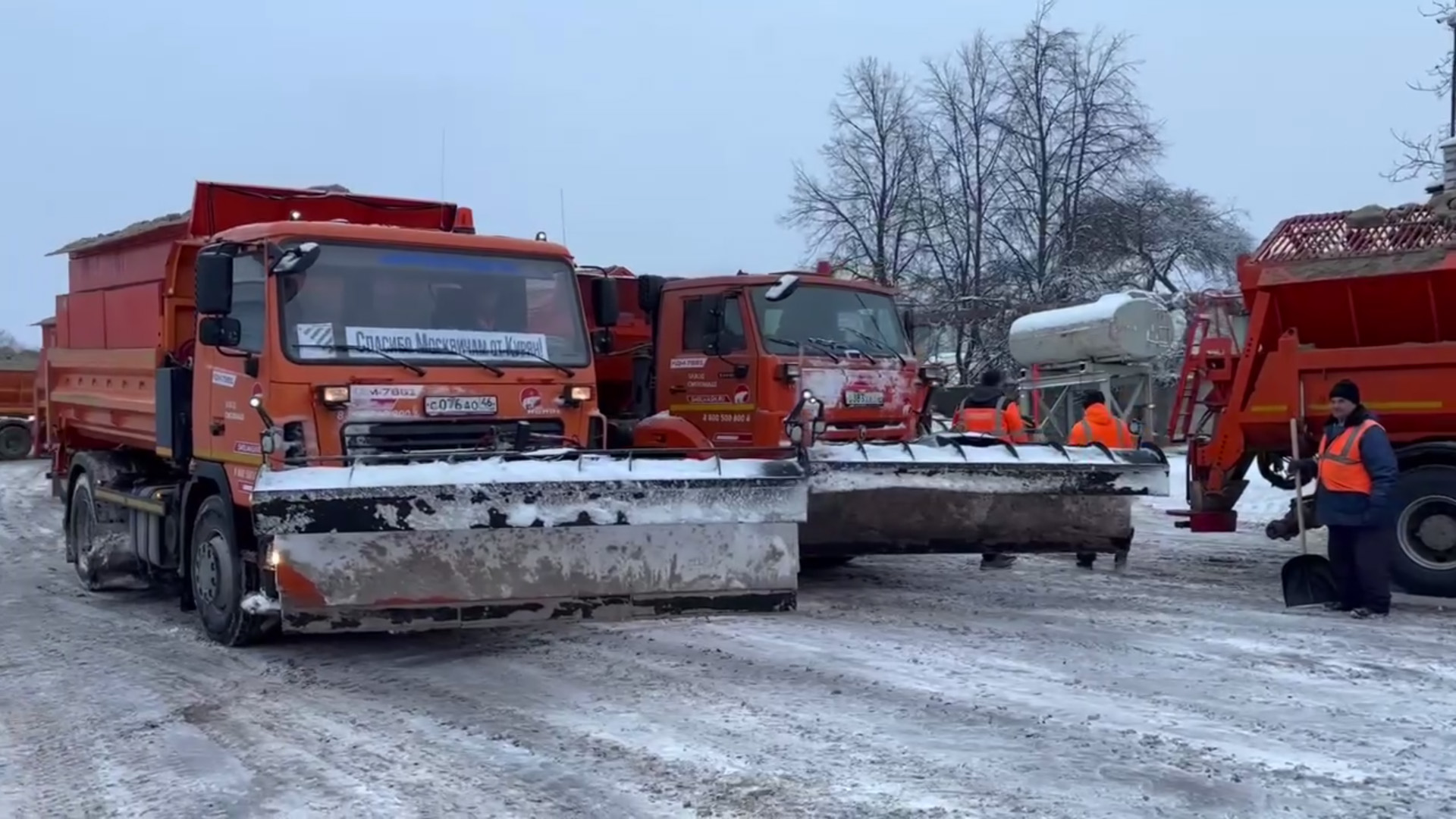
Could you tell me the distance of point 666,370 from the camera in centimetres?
1063

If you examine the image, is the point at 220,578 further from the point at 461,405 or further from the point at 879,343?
the point at 879,343

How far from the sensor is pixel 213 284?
7309 mm

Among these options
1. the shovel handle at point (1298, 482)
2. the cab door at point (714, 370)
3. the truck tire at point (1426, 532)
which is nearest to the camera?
the truck tire at point (1426, 532)

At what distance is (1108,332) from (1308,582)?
1099cm

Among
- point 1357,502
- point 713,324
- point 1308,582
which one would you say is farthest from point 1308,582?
point 713,324

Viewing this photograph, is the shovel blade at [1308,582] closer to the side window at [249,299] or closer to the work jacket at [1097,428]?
the work jacket at [1097,428]

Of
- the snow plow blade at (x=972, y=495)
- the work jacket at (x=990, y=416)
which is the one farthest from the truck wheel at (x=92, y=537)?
the work jacket at (x=990, y=416)

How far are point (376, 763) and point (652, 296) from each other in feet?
19.4

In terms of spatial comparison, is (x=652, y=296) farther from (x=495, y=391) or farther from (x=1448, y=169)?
(x=1448, y=169)

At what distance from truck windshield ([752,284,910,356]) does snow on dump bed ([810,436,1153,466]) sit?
67.8 inches

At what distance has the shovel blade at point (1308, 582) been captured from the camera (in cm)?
889

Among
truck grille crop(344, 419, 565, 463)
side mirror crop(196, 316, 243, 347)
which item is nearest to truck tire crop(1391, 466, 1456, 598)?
truck grille crop(344, 419, 565, 463)

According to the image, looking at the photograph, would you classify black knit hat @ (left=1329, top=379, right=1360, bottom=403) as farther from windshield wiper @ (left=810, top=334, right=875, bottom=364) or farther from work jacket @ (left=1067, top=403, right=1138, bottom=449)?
windshield wiper @ (left=810, top=334, right=875, bottom=364)

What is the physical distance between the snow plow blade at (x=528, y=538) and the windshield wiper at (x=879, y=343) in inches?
141
